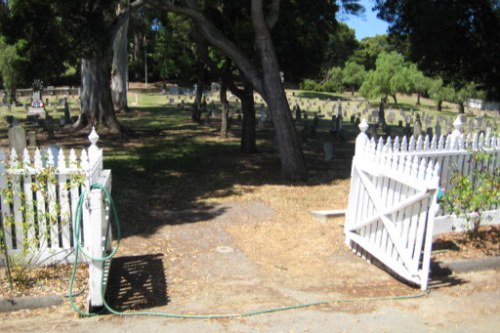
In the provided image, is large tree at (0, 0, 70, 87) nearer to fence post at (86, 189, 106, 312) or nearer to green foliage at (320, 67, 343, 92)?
fence post at (86, 189, 106, 312)

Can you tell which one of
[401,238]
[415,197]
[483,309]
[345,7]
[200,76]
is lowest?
[483,309]

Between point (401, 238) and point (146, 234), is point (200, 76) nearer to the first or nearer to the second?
point (146, 234)

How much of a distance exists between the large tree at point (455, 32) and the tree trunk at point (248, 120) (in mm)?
5203

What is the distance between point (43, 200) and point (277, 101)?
296 inches

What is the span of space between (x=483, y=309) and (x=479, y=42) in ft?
47.0

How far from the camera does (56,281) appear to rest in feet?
20.7

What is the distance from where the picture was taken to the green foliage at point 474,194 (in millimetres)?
7645

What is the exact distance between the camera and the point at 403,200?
261 inches

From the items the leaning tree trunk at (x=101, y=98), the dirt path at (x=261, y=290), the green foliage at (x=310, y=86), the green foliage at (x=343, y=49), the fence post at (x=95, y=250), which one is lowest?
the dirt path at (x=261, y=290)

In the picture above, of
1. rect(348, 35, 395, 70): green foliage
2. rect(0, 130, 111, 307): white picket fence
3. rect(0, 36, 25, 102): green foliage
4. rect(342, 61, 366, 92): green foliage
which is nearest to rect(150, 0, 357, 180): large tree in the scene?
rect(0, 130, 111, 307): white picket fence

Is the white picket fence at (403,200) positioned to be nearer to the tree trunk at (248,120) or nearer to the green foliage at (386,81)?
the tree trunk at (248,120)

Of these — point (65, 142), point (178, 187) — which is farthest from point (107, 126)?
point (178, 187)

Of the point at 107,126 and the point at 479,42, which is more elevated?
the point at 479,42

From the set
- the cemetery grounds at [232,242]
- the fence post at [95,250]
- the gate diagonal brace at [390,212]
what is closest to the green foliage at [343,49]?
the cemetery grounds at [232,242]
